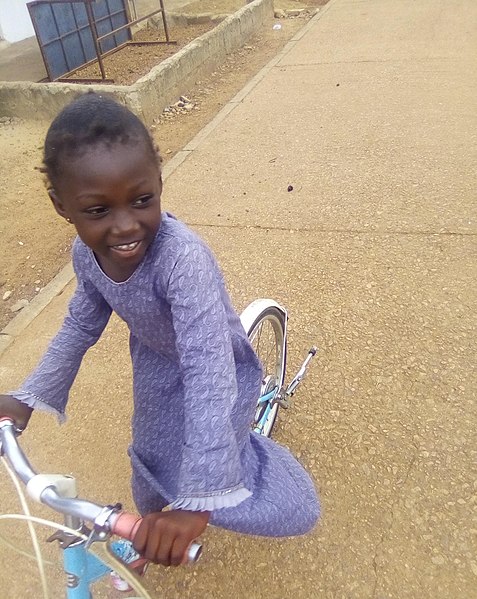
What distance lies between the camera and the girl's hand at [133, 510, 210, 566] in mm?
973

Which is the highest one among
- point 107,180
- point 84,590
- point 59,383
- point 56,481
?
point 107,180

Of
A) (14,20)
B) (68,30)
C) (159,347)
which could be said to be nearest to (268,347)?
(159,347)

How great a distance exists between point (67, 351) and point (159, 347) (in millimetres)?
252

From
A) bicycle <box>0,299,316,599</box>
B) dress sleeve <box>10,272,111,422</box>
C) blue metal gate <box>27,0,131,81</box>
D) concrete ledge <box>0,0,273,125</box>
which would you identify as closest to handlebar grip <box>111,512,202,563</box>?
bicycle <box>0,299,316,599</box>

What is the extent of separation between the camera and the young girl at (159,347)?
1.09 metres

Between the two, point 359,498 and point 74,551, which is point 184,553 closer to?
point 74,551

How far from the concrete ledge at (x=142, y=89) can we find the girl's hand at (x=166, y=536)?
15.5 feet

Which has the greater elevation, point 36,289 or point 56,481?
point 56,481

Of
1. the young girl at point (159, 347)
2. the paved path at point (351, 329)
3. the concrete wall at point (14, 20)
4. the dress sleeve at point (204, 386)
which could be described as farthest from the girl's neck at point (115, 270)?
the concrete wall at point (14, 20)

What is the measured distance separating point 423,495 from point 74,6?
7343 mm

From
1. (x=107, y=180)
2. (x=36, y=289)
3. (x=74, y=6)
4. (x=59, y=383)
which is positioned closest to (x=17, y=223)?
(x=36, y=289)

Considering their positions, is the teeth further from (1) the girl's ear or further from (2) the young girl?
(1) the girl's ear

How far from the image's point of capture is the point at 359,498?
2.13 meters

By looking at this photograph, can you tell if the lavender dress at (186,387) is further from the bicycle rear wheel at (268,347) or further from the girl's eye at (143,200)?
the bicycle rear wheel at (268,347)
